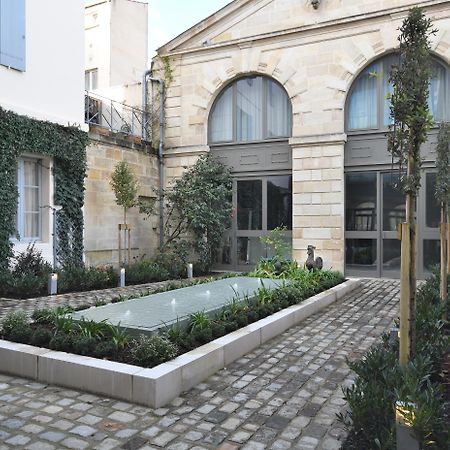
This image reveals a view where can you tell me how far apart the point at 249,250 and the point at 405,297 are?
10368mm

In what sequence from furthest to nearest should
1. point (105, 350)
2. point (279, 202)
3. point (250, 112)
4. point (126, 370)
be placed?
point (250, 112), point (279, 202), point (105, 350), point (126, 370)

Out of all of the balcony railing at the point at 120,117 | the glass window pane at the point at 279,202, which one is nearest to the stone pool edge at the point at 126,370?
the glass window pane at the point at 279,202

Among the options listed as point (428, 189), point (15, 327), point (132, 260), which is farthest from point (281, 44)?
point (15, 327)

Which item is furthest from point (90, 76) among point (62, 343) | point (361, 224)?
point (62, 343)

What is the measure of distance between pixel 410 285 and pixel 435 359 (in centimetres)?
76

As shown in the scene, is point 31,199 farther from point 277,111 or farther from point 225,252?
point 277,111

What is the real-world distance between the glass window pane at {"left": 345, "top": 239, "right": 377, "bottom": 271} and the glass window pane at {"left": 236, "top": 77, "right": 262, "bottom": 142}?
4.08 metres

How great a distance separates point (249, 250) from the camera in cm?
1368

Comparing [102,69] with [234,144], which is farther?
[102,69]

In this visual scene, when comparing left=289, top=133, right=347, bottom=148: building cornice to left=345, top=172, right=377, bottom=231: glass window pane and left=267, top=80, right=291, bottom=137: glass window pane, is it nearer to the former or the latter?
left=267, top=80, right=291, bottom=137: glass window pane

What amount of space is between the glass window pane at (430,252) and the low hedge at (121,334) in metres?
7.08

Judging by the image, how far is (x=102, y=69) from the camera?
19.6 m

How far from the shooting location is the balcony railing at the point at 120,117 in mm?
13859

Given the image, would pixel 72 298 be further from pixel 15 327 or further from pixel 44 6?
pixel 44 6
